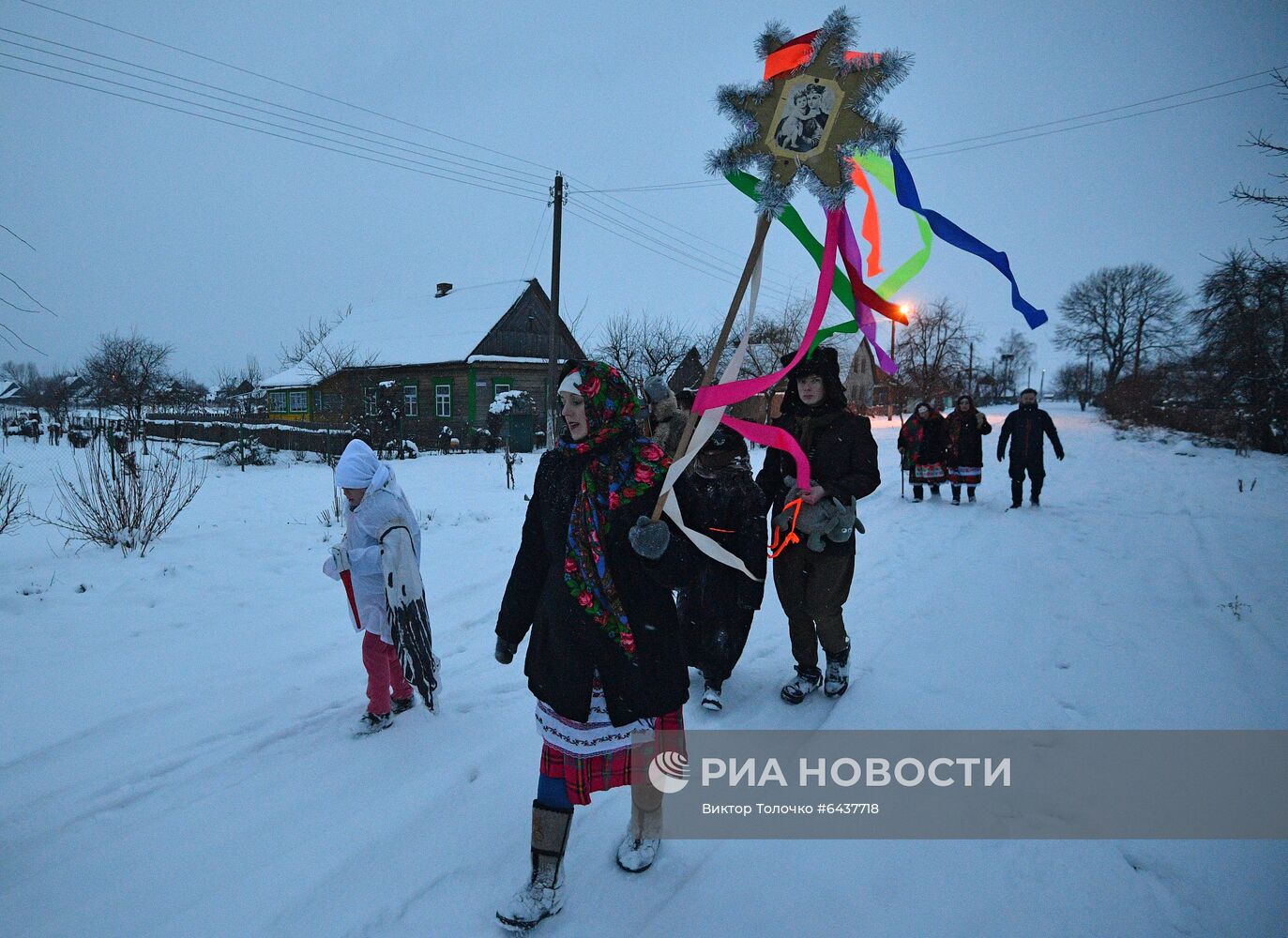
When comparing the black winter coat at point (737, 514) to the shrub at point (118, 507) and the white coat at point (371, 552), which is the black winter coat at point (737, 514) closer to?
the white coat at point (371, 552)

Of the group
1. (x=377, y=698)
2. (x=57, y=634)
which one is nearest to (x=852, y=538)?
(x=377, y=698)

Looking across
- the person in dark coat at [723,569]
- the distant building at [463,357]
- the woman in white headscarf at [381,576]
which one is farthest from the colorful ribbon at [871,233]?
the distant building at [463,357]

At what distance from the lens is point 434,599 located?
5375 mm

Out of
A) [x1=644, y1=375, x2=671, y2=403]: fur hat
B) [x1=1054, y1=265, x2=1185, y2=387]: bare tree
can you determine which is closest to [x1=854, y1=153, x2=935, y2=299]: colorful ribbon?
[x1=644, y1=375, x2=671, y2=403]: fur hat

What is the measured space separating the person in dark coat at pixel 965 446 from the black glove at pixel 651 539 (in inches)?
327

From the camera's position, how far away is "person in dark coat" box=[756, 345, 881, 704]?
332 centimetres

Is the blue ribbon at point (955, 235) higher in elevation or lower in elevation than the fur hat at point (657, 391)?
higher

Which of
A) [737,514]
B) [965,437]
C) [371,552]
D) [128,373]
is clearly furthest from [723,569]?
[128,373]

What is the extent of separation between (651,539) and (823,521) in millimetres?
1615

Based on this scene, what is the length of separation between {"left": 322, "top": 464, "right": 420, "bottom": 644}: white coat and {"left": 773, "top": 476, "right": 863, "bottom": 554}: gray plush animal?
2157 mm

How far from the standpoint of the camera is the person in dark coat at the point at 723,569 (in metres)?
3.17

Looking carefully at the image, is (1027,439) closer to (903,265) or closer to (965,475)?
(965,475)

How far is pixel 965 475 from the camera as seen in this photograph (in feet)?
30.7

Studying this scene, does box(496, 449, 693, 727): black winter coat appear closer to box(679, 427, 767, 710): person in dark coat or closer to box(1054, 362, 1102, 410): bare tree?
box(679, 427, 767, 710): person in dark coat
